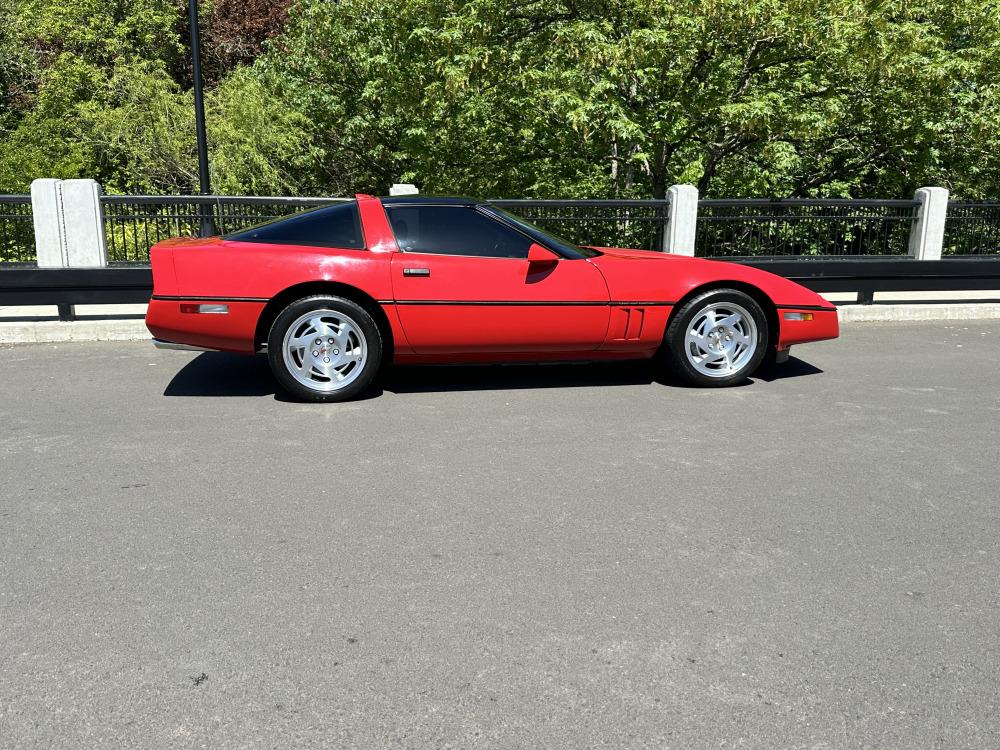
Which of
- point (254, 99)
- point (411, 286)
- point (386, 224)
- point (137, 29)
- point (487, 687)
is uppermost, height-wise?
point (137, 29)

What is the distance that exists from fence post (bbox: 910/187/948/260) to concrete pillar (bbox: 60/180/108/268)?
8677 millimetres

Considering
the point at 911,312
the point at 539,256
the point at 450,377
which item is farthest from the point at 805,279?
the point at 450,377

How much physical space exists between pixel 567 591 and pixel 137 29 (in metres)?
32.9

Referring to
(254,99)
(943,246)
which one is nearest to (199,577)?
(943,246)

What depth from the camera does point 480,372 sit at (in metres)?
7.20

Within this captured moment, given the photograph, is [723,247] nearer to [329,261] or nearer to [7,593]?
[329,261]

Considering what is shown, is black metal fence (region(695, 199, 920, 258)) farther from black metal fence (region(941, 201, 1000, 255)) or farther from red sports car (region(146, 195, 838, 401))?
red sports car (region(146, 195, 838, 401))

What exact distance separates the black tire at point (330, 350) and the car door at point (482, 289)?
274 millimetres

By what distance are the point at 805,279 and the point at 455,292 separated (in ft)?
16.5

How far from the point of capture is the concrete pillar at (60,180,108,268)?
855 centimetres

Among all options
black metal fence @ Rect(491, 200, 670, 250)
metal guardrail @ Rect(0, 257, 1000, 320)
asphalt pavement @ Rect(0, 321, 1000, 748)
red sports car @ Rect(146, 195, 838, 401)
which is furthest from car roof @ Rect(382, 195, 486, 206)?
metal guardrail @ Rect(0, 257, 1000, 320)

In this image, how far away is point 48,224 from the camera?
8.55 m

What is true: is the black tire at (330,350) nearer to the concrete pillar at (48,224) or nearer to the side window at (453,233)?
the side window at (453,233)

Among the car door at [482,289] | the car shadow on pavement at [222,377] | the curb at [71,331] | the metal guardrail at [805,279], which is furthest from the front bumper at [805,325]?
the curb at [71,331]
